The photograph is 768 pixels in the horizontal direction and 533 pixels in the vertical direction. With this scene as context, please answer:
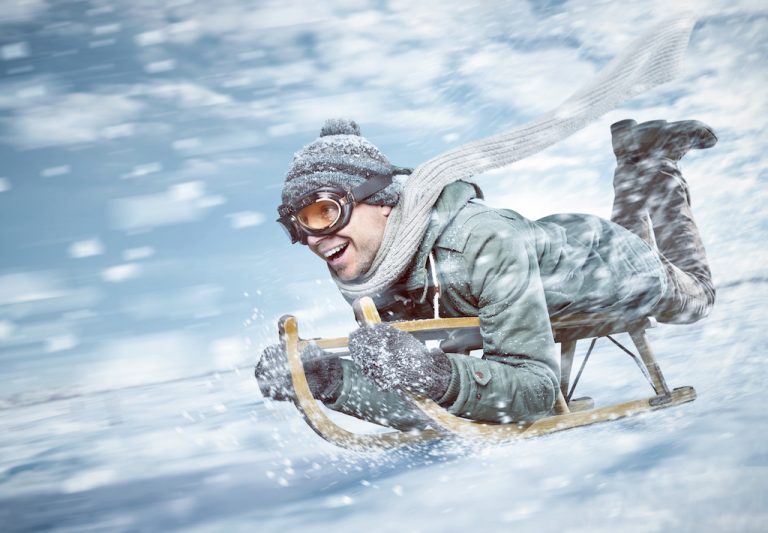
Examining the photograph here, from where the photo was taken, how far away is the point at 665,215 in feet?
3.22

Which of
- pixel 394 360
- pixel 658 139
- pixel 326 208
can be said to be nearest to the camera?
pixel 394 360

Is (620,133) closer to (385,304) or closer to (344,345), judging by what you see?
(385,304)

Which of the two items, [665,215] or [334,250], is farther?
[665,215]

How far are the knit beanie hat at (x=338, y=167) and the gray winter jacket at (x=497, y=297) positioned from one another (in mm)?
67

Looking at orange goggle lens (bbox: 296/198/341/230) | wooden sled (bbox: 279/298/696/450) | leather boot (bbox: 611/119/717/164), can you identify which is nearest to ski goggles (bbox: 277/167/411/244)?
orange goggle lens (bbox: 296/198/341/230)

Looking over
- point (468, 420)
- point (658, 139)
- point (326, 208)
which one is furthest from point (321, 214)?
point (658, 139)

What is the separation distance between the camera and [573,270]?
0.78 meters

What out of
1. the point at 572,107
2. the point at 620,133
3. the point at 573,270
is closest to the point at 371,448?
the point at 573,270

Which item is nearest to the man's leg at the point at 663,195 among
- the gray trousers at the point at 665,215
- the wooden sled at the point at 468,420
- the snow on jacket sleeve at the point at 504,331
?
the gray trousers at the point at 665,215

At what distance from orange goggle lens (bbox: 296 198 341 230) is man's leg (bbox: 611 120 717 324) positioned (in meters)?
0.49

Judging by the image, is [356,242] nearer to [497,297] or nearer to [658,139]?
[497,297]

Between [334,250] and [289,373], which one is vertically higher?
[334,250]

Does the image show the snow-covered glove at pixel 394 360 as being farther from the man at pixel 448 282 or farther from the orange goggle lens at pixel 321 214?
the orange goggle lens at pixel 321 214

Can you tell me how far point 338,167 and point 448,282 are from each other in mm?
164
